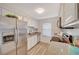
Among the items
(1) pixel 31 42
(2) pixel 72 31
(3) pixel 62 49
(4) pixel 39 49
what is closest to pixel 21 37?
(1) pixel 31 42

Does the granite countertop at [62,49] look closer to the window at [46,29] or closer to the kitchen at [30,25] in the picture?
the kitchen at [30,25]

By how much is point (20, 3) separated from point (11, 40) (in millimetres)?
461

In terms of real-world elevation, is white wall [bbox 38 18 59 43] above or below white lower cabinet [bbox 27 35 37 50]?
above

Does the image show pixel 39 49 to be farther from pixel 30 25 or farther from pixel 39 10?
pixel 39 10

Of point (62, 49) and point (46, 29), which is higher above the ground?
point (46, 29)

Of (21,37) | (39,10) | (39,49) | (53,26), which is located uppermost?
(39,10)

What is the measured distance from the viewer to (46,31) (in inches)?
56.4

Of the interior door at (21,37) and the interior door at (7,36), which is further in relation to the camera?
the interior door at (21,37)

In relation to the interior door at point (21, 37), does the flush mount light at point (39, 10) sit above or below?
above

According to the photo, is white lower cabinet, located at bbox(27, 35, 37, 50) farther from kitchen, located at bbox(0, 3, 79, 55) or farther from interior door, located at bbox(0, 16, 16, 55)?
interior door, located at bbox(0, 16, 16, 55)

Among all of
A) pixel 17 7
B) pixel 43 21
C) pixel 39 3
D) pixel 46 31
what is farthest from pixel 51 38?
pixel 17 7

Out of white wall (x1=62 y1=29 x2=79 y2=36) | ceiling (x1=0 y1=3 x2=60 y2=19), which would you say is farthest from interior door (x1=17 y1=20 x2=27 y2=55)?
white wall (x1=62 y1=29 x2=79 y2=36)

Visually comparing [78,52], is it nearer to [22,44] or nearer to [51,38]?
[51,38]

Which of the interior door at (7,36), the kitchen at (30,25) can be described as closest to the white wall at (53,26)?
the kitchen at (30,25)
